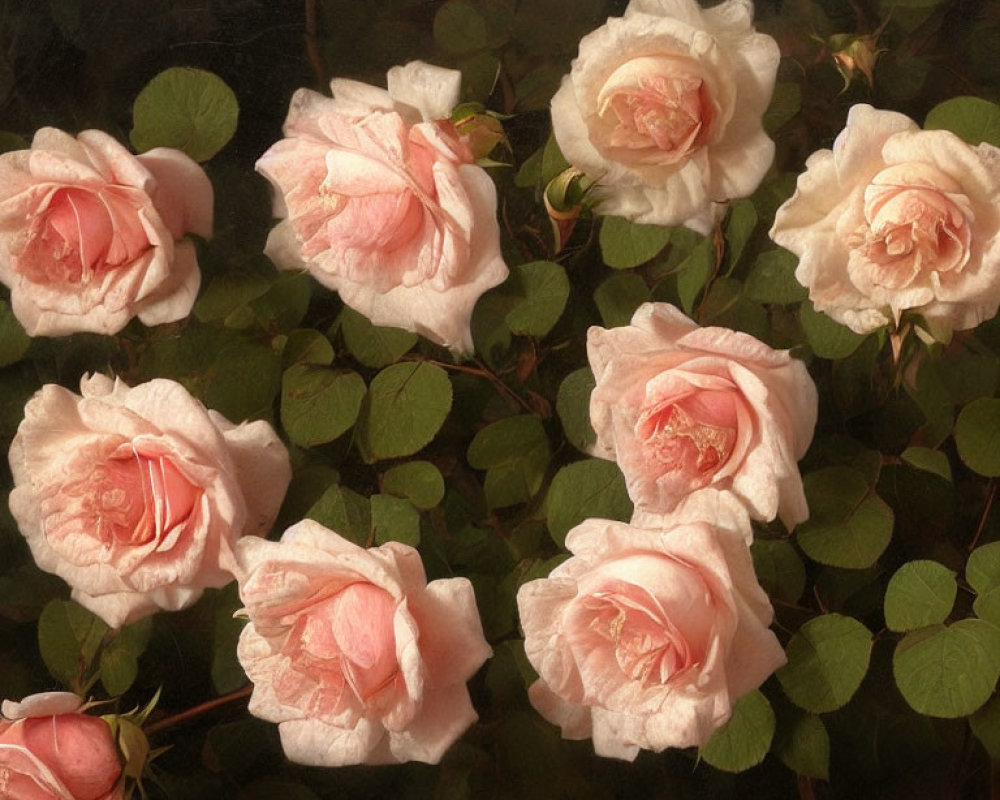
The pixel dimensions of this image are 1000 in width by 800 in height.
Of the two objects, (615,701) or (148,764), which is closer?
(615,701)

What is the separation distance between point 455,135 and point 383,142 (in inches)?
1.5

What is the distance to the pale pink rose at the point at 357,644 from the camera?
1.95 feet

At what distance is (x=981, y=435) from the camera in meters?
0.60

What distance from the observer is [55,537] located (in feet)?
2.15

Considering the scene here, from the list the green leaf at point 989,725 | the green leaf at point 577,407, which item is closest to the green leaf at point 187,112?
the green leaf at point 577,407

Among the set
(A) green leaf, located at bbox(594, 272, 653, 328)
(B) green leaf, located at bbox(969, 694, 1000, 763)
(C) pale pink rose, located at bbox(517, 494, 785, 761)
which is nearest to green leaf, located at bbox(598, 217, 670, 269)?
(A) green leaf, located at bbox(594, 272, 653, 328)

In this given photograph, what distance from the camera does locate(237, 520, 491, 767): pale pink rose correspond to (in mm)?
595

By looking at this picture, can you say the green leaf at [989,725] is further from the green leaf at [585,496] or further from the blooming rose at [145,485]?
the blooming rose at [145,485]

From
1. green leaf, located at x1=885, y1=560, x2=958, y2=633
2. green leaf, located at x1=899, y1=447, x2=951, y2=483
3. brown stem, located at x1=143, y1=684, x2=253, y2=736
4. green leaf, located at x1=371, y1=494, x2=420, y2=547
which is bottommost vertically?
brown stem, located at x1=143, y1=684, x2=253, y2=736

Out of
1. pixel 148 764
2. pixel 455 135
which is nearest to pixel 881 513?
pixel 455 135

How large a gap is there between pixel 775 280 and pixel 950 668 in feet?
0.63

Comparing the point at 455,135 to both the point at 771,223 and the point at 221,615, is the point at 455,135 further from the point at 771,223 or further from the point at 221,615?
the point at 221,615

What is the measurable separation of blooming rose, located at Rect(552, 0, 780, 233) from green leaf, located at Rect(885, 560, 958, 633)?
189mm

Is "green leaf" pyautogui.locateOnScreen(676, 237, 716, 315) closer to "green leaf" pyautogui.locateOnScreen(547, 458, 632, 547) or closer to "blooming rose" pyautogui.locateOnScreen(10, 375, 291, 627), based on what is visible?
"green leaf" pyautogui.locateOnScreen(547, 458, 632, 547)
